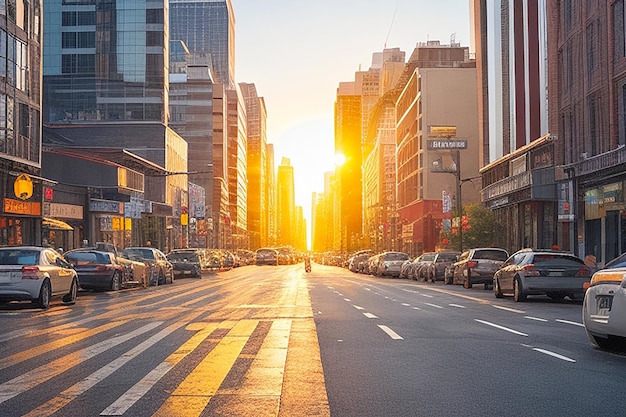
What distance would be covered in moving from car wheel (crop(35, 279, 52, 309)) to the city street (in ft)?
3.85

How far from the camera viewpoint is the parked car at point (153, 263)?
1347 inches

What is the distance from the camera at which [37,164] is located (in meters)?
44.9

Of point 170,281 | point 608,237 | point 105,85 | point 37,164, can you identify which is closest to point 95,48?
point 105,85

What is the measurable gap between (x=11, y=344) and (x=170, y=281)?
25.8 meters

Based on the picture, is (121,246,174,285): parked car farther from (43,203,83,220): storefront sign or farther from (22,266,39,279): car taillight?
(43,203,83,220): storefront sign

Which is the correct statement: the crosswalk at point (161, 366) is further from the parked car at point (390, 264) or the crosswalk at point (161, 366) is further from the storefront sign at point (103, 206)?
the storefront sign at point (103, 206)

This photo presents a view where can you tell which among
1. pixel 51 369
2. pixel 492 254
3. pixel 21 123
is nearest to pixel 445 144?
pixel 21 123

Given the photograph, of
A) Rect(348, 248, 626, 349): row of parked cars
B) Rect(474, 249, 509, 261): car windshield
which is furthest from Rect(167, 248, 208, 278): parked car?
Rect(474, 249, 509, 261): car windshield

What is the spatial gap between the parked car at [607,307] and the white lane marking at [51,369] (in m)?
6.75

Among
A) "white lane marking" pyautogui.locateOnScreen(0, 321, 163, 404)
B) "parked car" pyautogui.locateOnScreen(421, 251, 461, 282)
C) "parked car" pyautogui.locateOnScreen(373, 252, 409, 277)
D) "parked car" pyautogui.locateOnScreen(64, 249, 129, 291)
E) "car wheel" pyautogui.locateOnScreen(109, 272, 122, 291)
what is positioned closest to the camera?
"white lane marking" pyautogui.locateOnScreen(0, 321, 163, 404)

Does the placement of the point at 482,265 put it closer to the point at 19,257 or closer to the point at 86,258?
the point at 86,258

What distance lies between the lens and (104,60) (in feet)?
325

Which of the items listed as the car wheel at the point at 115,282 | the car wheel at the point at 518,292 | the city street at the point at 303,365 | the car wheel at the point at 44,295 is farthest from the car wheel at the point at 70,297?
the car wheel at the point at 518,292

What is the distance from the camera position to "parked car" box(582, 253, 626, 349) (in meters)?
10.0
